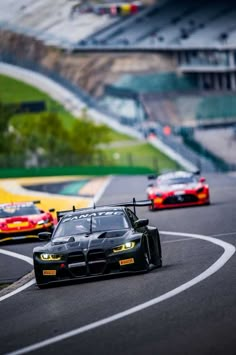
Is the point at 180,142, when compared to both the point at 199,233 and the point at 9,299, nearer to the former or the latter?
the point at 199,233

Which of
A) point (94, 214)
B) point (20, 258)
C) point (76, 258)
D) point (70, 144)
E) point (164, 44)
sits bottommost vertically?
point (20, 258)

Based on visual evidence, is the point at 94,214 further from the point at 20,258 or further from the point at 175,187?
the point at 175,187

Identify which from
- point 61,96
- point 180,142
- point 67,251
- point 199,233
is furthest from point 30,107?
point 67,251

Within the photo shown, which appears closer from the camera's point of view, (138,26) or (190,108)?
(190,108)

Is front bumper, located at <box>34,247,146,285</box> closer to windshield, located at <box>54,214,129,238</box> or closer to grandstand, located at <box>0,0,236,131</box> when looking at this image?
windshield, located at <box>54,214,129,238</box>

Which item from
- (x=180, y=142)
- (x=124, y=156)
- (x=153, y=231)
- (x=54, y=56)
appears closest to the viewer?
(x=153, y=231)

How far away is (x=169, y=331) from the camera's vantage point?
11.8 m

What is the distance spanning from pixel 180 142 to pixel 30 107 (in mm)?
27929

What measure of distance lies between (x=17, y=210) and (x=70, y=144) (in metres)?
57.9

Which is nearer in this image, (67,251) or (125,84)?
(67,251)

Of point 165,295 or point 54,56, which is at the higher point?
point 54,56

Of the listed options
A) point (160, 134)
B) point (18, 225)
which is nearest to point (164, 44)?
point (160, 134)

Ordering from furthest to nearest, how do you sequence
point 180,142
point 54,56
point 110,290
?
point 54,56 < point 180,142 < point 110,290

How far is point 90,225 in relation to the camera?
18750 mm
